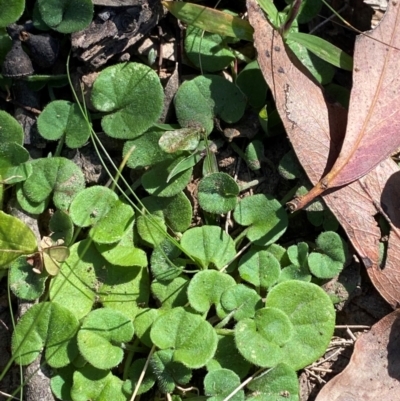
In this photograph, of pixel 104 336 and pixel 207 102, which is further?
pixel 207 102

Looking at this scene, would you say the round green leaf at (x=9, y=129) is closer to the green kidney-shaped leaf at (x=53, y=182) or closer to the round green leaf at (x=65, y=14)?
the green kidney-shaped leaf at (x=53, y=182)

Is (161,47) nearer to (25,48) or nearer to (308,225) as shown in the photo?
(25,48)

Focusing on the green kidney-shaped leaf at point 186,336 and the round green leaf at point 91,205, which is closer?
the green kidney-shaped leaf at point 186,336

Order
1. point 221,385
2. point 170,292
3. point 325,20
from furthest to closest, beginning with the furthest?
point 325,20 < point 170,292 < point 221,385

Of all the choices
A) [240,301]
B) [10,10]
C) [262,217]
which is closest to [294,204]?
[262,217]

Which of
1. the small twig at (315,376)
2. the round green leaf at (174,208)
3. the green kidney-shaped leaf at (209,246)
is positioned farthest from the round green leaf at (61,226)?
the small twig at (315,376)

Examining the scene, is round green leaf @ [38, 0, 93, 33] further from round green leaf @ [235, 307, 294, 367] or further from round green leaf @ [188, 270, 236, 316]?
Result: round green leaf @ [235, 307, 294, 367]

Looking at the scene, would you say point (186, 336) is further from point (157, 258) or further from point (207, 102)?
point (207, 102)

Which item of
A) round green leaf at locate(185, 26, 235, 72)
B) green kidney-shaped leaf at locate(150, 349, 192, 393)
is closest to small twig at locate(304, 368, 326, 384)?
green kidney-shaped leaf at locate(150, 349, 192, 393)
